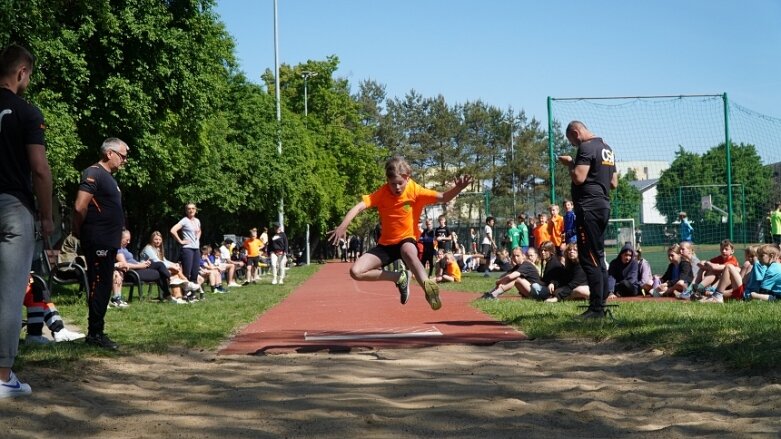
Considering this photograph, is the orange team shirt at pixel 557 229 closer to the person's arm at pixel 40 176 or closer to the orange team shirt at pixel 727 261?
the orange team shirt at pixel 727 261

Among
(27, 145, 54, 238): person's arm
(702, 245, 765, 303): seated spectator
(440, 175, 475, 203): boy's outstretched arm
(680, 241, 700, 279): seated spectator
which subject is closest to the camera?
(27, 145, 54, 238): person's arm

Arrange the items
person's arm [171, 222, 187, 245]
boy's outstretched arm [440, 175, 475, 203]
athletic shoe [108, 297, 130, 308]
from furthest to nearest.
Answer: person's arm [171, 222, 187, 245] → athletic shoe [108, 297, 130, 308] → boy's outstretched arm [440, 175, 475, 203]

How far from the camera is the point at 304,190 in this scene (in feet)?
181

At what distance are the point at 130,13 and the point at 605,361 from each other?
20.5 m

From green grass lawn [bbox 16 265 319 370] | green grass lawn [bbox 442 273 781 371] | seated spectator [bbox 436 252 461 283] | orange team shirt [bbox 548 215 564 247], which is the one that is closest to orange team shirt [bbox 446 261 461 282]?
seated spectator [bbox 436 252 461 283]

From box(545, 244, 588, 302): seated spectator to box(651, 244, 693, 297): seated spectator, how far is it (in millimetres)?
1867

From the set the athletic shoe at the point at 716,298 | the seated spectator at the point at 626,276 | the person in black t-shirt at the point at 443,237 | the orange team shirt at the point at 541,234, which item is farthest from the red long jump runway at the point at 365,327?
the person in black t-shirt at the point at 443,237

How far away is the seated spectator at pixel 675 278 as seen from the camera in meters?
16.8

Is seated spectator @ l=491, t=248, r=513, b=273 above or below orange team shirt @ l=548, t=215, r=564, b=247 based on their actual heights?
below

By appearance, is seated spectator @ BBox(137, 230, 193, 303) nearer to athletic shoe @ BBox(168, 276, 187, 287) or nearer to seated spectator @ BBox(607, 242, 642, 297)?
athletic shoe @ BBox(168, 276, 187, 287)

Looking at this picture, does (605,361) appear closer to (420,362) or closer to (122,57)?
(420,362)

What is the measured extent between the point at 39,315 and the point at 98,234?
41.6 inches

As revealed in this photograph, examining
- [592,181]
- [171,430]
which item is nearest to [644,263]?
[592,181]

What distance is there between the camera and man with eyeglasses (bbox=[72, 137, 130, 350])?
9.30 metres
